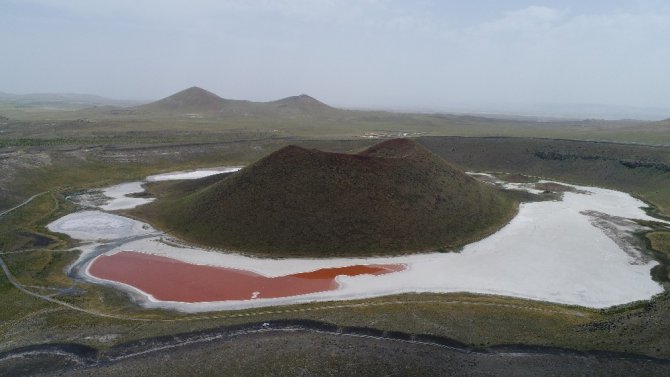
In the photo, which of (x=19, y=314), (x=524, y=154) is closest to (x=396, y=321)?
(x=19, y=314)

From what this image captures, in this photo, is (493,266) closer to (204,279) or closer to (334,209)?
(334,209)

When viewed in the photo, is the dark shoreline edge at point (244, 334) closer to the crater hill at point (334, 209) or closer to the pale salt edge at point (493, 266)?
the pale salt edge at point (493, 266)

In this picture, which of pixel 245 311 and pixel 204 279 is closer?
pixel 245 311

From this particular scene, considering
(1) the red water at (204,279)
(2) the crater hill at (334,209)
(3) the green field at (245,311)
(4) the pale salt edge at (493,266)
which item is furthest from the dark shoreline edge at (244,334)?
(2) the crater hill at (334,209)

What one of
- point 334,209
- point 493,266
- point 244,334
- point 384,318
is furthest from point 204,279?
point 493,266

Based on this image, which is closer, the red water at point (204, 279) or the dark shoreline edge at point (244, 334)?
the dark shoreline edge at point (244, 334)

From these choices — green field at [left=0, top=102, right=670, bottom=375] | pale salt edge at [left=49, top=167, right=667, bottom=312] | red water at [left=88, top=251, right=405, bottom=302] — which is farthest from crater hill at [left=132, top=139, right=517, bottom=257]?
green field at [left=0, top=102, right=670, bottom=375]
